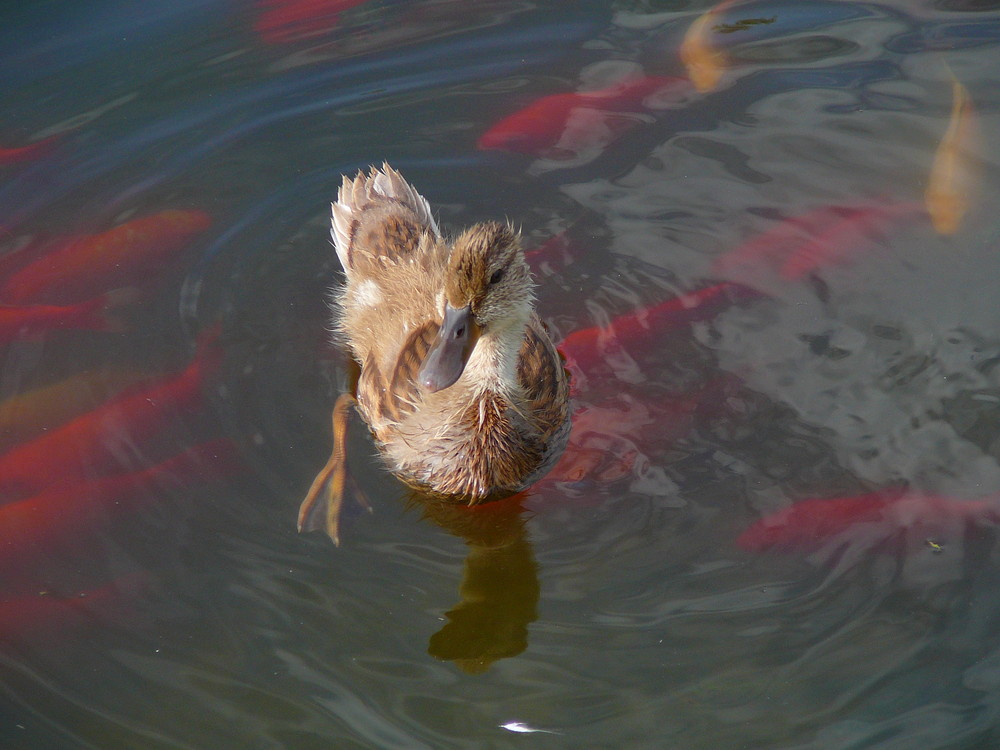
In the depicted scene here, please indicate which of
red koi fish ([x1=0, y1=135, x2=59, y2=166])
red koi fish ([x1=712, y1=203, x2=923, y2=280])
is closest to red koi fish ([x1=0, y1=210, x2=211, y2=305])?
red koi fish ([x1=0, y1=135, x2=59, y2=166])

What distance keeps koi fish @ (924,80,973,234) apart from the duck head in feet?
8.54

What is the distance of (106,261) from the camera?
566 centimetres

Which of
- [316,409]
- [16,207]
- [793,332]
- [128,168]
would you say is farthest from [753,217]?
[16,207]

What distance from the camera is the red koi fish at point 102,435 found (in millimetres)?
4617

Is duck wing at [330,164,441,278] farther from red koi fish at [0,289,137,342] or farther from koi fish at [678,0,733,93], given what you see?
koi fish at [678,0,733,93]

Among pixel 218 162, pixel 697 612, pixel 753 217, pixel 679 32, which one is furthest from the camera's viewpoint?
pixel 679 32

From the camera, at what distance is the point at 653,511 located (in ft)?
14.3

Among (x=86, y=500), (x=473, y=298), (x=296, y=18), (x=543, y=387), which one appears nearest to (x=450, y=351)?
(x=473, y=298)

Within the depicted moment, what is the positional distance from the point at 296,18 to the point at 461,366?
3.91 meters

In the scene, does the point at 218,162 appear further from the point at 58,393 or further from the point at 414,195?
the point at 58,393

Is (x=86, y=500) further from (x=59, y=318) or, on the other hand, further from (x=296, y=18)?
(x=296, y=18)

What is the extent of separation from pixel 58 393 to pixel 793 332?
3.48m

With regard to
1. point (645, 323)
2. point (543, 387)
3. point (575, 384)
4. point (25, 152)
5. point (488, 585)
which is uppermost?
point (25, 152)

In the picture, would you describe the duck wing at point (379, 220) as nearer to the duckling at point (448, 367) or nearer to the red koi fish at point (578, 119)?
the duckling at point (448, 367)
